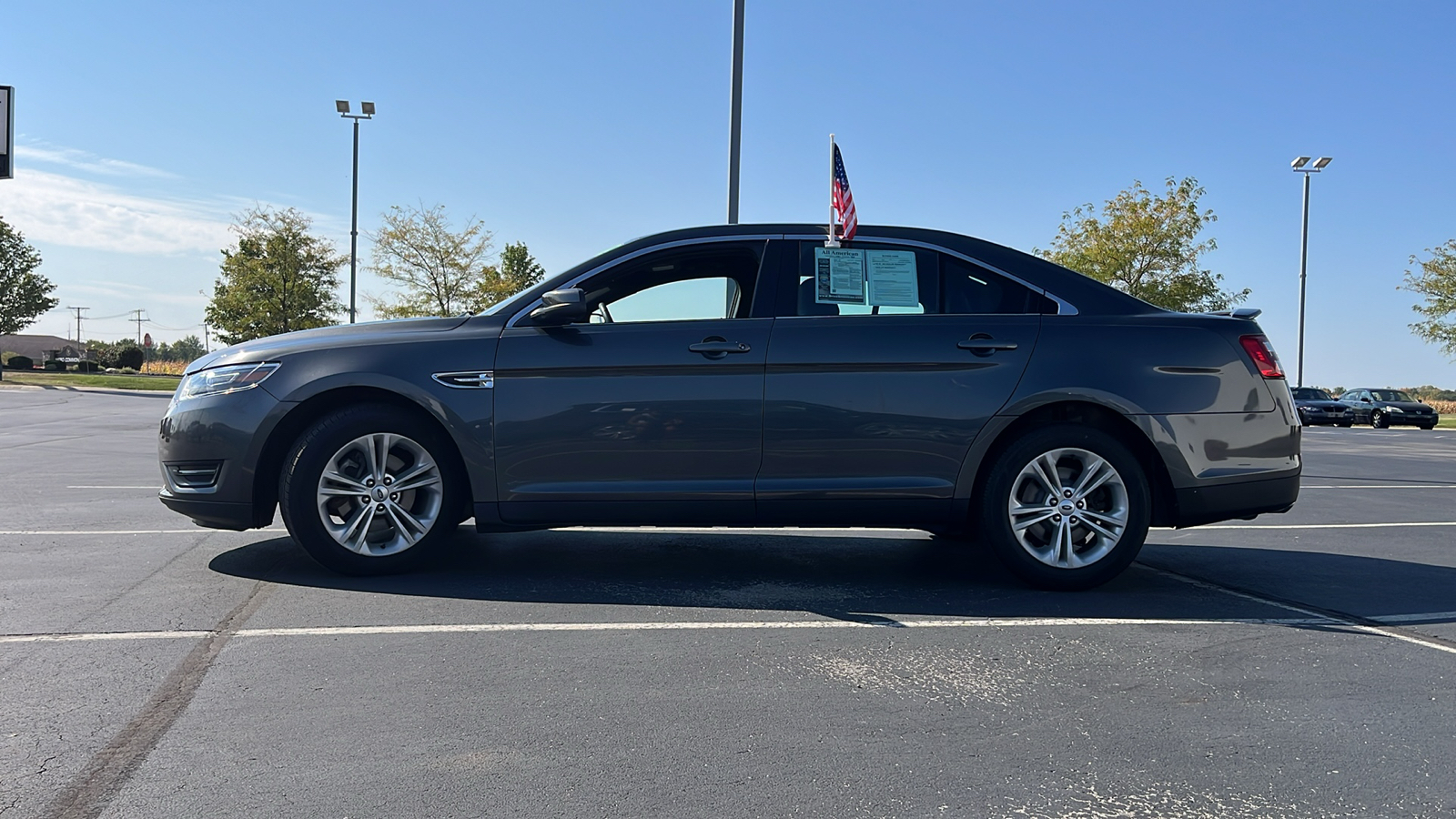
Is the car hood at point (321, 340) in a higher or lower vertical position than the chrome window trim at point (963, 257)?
lower

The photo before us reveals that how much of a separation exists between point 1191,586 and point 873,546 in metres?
→ 1.85

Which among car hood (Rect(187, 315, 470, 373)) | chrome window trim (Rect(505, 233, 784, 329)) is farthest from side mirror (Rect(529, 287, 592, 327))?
car hood (Rect(187, 315, 470, 373))

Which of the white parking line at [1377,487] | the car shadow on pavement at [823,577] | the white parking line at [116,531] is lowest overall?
the white parking line at [116,531]

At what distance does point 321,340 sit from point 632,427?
1.64 meters

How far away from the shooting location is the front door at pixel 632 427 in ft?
16.5

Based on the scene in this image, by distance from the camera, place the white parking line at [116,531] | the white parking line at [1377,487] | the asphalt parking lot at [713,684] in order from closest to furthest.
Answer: the asphalt parking lot at [713,684] < the white parking line at [116,531] < the white parking line at [1377,487]

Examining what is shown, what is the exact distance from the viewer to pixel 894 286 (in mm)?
5340

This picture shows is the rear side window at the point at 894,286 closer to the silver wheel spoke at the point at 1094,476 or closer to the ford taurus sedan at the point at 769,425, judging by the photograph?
the ford taurus sedan at the point at 769,425

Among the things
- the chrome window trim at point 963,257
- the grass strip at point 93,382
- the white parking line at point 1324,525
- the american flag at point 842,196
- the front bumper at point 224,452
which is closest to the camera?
the front bumper at point 224,452

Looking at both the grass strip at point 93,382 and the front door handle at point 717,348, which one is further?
the grass strip at point 93,382

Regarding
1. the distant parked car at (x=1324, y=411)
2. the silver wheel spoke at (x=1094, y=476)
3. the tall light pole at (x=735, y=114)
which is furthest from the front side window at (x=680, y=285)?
the distant parked car at (x=1324, y=411)

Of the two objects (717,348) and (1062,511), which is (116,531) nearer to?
(717,348)

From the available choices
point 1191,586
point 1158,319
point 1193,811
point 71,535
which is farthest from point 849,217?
point 71,535

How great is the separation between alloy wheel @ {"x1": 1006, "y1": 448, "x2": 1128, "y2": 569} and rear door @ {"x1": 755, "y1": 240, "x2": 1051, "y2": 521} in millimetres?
347
